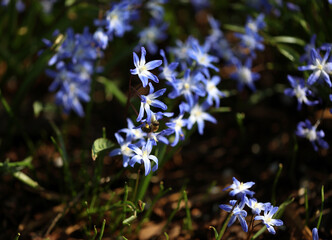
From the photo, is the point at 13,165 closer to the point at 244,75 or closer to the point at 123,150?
the point at 123,150

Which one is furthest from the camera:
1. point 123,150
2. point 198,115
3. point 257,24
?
point 257,24

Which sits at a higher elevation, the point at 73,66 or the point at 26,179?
the point at 73,66

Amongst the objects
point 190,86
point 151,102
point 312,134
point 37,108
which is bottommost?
point 312,134

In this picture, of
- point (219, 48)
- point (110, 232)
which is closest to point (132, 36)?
point (219, 48)

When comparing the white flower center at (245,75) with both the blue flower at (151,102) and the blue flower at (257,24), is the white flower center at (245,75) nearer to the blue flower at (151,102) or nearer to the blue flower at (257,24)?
the blue flower at (257,24)

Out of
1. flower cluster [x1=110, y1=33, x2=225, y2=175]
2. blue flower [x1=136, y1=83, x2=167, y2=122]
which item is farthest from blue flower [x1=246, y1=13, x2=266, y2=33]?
blue flower [x1=136, y1=83, x2=167, y2=122]

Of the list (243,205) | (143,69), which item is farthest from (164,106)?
(243,205)

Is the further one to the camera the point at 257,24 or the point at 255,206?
the point at 257,24

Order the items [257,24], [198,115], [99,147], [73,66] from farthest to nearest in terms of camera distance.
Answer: [257,24], [73,66], [198,115], [99,147]
